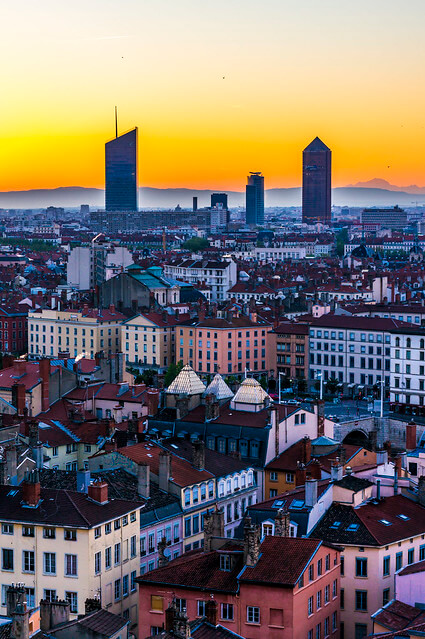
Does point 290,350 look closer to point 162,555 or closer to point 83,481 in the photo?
point 83,481

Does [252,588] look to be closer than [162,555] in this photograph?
Yes

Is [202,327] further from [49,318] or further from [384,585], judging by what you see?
[384,585]

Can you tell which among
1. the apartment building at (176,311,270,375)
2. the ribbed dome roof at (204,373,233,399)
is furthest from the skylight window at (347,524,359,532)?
the apartment building at (176,311,270,375)

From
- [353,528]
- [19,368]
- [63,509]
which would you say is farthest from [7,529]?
[19,368]

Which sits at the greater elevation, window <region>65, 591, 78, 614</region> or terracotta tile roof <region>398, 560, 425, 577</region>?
terracotta tile roof <region>398, 560, 425, 577</region>

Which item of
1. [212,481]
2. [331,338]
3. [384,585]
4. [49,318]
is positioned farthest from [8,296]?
[384,585]

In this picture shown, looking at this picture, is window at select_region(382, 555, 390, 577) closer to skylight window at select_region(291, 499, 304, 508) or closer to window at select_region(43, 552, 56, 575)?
skylight window at select_region(291, 499, 304, 508)

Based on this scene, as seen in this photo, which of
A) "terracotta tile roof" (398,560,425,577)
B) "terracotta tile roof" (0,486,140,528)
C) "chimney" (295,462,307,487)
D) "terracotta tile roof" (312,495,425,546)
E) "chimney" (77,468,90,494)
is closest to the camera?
"terracotta tile roof" (398,560,425,577)
